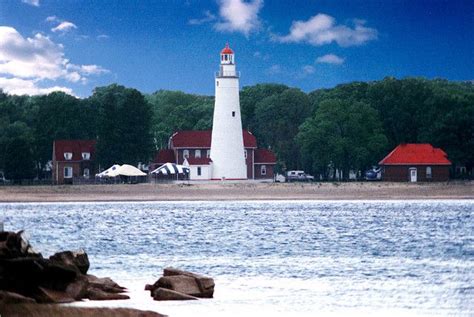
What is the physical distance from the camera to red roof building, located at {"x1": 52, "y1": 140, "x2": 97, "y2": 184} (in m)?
90.2

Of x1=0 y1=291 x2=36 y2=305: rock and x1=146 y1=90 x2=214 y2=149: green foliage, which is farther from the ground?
x1=146 y1=90 x2=214 y2=149: green foliage

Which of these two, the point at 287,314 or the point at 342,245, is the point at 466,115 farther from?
the point at 287,314

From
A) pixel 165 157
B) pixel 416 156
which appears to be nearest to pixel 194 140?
pixel 165 157

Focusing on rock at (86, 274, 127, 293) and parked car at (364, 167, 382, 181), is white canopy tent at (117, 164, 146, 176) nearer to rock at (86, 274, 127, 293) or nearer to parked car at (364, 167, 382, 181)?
parked car at (364, 167, 382, 181)

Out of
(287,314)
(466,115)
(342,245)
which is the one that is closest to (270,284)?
Answer: (287,314)

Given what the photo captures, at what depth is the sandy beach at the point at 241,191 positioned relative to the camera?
259 feet

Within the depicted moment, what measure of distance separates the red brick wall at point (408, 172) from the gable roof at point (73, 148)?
23.5 m

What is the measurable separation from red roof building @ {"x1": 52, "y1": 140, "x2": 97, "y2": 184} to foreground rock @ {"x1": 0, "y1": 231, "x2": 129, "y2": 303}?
68.1m

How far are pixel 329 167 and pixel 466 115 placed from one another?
1300 cm

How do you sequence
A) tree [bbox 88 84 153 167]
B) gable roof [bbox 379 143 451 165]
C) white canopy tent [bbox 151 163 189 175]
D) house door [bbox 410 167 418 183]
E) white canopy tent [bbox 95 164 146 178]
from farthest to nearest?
1. tree [bbox 88 84 153 167]
2. house door [bbox 410 167 418 183]
3. gable roof [bbox 379 143 451 165]
4. white canopy tent [bbox 151 163 189 175]
5. white canopy tent [bbox 95 164 146 178]

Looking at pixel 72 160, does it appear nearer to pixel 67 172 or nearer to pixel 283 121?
pixel 67 172

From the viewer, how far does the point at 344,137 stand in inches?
3563

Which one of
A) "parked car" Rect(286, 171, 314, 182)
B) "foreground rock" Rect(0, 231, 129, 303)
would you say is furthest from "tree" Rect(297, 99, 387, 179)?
"foreground rock" Rect(0, 231, 129, 303)

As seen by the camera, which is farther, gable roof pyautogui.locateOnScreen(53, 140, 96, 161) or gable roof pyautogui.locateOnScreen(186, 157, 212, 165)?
gable roof pyautogui.locateOnScreen(53, 140, 96, 161)
